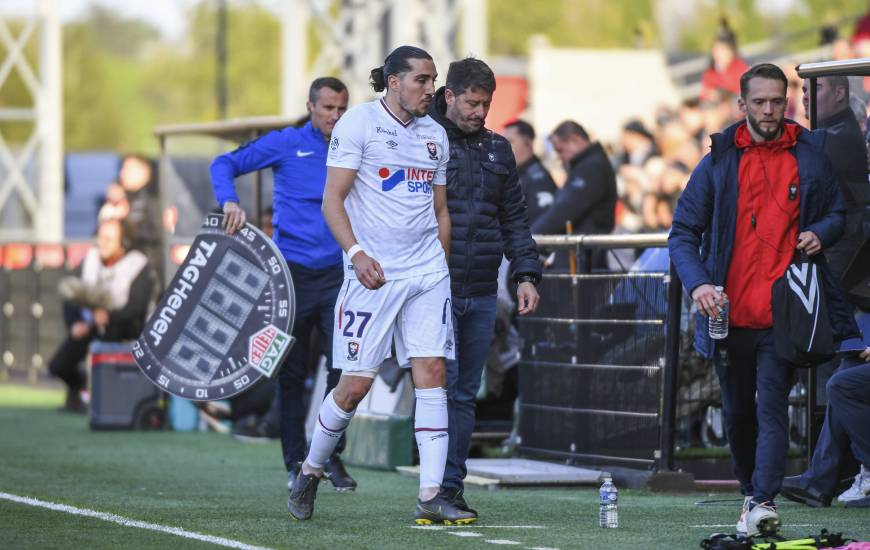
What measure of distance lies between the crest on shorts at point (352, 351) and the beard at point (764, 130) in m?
1.96

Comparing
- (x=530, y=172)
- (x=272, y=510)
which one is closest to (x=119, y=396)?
(x=530, y=172)

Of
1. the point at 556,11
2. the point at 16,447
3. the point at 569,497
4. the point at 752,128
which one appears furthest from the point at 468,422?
the point at 556,11

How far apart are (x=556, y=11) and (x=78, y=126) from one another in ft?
107

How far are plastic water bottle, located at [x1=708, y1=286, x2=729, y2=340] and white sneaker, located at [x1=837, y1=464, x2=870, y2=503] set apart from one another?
2082 millimetres

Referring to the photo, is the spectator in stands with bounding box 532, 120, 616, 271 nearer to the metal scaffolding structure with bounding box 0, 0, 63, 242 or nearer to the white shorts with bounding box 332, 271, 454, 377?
the white shorts with bounding box 332, 271, 454, 377

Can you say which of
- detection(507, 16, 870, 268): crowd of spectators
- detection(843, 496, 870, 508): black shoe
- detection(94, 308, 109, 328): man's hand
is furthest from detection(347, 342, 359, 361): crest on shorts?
detection(94, 308, 109, 328): man's hand

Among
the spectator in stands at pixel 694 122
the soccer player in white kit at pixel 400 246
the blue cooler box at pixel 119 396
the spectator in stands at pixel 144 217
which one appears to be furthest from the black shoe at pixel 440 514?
the spectator in stands at pixel 694 122

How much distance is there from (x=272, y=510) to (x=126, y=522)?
90 cm

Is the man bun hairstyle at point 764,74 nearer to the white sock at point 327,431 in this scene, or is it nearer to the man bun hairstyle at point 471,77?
the man bun hairstyle at point 471,77

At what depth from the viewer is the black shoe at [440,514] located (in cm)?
862

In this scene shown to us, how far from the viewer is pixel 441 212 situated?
8.80 meters

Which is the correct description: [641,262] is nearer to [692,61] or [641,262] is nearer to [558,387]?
[558,387]

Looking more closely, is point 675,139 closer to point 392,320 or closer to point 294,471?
point 294,471

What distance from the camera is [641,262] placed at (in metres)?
11.6
